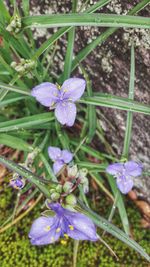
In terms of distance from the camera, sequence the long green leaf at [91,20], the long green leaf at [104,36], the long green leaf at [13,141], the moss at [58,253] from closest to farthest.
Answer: the long green leaf at [91,20] < the long green leaf at [104,36] < the long green leaf at [13,141] < the moss at [58,253]

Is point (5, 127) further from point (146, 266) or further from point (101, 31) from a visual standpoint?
point (146, 266)

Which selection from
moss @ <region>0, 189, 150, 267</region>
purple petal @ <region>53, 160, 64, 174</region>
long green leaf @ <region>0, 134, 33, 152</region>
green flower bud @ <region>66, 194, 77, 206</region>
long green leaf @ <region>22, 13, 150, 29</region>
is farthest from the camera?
moss @ <region>0, 189, 150, 267</region>

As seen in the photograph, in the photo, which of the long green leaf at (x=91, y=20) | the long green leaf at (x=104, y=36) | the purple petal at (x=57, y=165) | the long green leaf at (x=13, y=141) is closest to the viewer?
the long green leaf at (x=91, y=20)

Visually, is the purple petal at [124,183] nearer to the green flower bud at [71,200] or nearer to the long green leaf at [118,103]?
the long green leaf at [118,103]

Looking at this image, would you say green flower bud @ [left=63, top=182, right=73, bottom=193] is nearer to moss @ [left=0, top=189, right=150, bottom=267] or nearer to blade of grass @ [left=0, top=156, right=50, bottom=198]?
blade of grass @ [left=0, top=156, right=50, bottom=198]

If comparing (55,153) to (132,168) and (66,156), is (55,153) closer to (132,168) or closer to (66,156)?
(66,156)

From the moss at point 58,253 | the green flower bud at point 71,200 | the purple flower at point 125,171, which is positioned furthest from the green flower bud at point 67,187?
the moss at point 58,253

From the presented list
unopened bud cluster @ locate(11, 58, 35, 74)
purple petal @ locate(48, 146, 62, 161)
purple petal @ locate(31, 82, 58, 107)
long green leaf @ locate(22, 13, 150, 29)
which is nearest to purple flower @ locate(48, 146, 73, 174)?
purple petal @ locate(48, 146, 62, 161)

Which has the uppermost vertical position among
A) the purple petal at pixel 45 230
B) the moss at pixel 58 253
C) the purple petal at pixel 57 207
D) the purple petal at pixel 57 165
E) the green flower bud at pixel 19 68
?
the green flower bud at pixel 19 68
